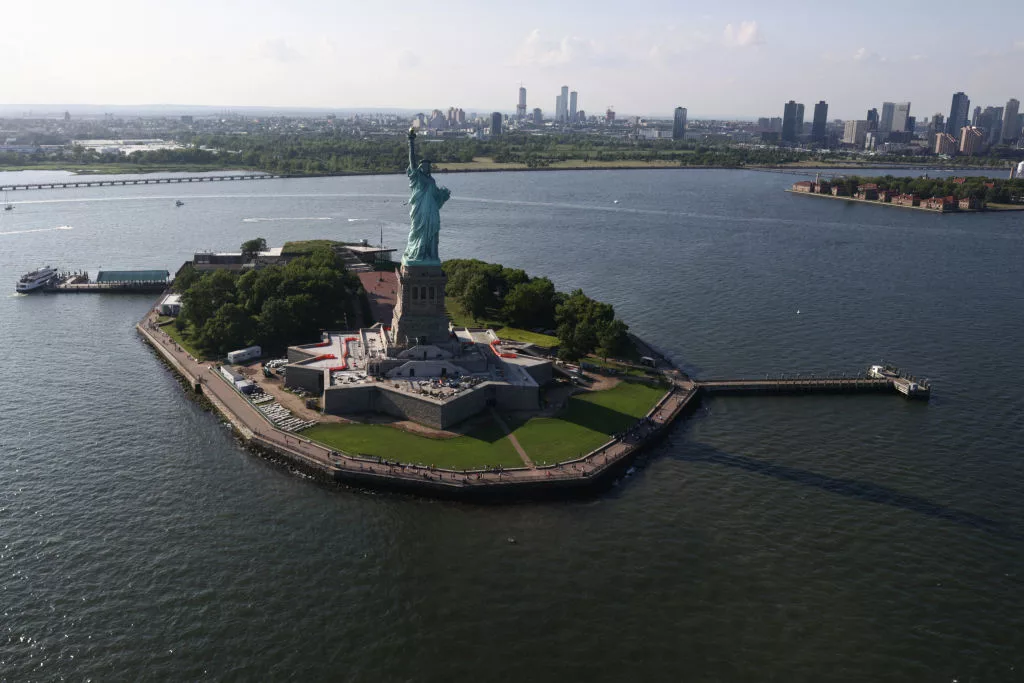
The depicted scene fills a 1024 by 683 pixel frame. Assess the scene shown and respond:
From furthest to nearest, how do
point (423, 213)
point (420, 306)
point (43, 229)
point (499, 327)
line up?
1. point (43, 229)
2. point (499, 327)
3. point (420, 306)
4. point (423, 213)

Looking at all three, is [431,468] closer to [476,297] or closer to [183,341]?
[476,297]

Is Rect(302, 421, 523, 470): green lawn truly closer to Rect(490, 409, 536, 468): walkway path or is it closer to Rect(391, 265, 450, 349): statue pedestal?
Rect(490, 409, 536, 468): walkway path

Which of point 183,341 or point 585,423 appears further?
point 183,341

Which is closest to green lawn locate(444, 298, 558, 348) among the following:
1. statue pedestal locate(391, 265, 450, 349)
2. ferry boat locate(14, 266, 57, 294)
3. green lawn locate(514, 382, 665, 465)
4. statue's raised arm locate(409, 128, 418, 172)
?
green lawn locate(514, 382, 665, 465)

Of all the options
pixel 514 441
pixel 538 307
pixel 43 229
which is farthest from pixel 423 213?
pixel 43 229

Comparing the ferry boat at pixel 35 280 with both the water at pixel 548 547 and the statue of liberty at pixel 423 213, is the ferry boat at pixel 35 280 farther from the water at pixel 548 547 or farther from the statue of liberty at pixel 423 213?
the statue of liberty at pixel 423 213

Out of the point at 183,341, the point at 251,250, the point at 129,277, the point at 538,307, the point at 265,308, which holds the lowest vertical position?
the point at 183,341
